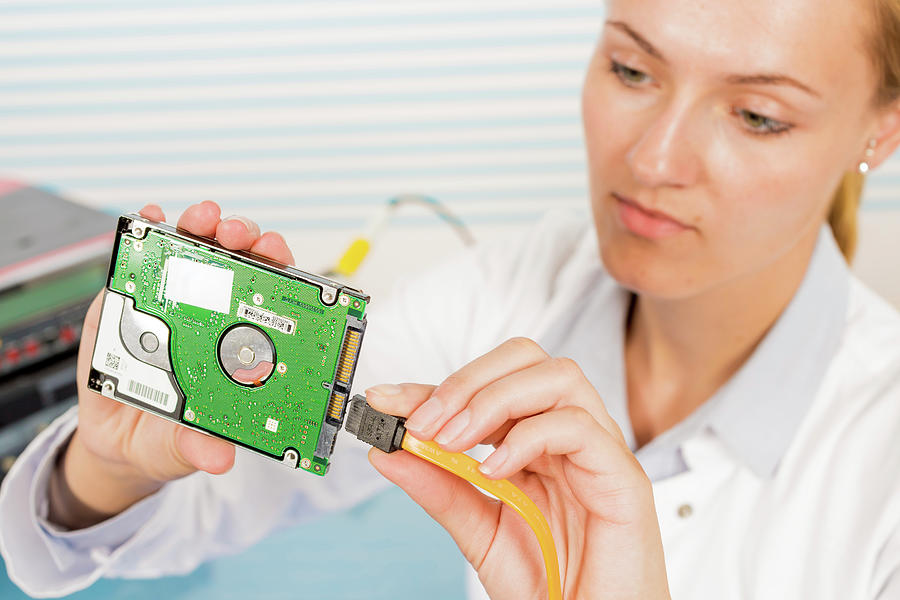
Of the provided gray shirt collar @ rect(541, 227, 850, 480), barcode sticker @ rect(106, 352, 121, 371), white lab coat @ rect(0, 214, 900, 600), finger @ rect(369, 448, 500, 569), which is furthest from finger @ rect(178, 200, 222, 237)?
gray shirt collar @ rect(541, 227, 850, 480)

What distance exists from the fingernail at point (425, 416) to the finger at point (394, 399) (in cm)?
1

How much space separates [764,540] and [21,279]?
1.09m

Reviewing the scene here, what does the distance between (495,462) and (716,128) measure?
475 millimetres

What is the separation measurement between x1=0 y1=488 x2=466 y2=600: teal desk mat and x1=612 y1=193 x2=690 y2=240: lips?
702 mm

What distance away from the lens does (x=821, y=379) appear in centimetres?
121

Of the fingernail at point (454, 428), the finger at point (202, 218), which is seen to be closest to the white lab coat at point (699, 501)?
the finger at point (202, 218)

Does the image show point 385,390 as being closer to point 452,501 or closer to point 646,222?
point 452,501

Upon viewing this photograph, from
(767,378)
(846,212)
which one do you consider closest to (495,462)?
(767,378)

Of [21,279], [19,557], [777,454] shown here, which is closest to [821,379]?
[777,454]

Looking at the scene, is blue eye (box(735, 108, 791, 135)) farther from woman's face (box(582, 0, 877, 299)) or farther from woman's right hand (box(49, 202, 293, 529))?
woman's right hand (box(49, 202, 293, 529))

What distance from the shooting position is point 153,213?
2.75 feet

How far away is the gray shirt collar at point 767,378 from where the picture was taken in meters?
1.18

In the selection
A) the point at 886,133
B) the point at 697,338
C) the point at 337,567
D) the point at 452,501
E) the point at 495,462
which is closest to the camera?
the point at 495,462

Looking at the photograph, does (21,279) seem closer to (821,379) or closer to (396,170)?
A: (821,379)
